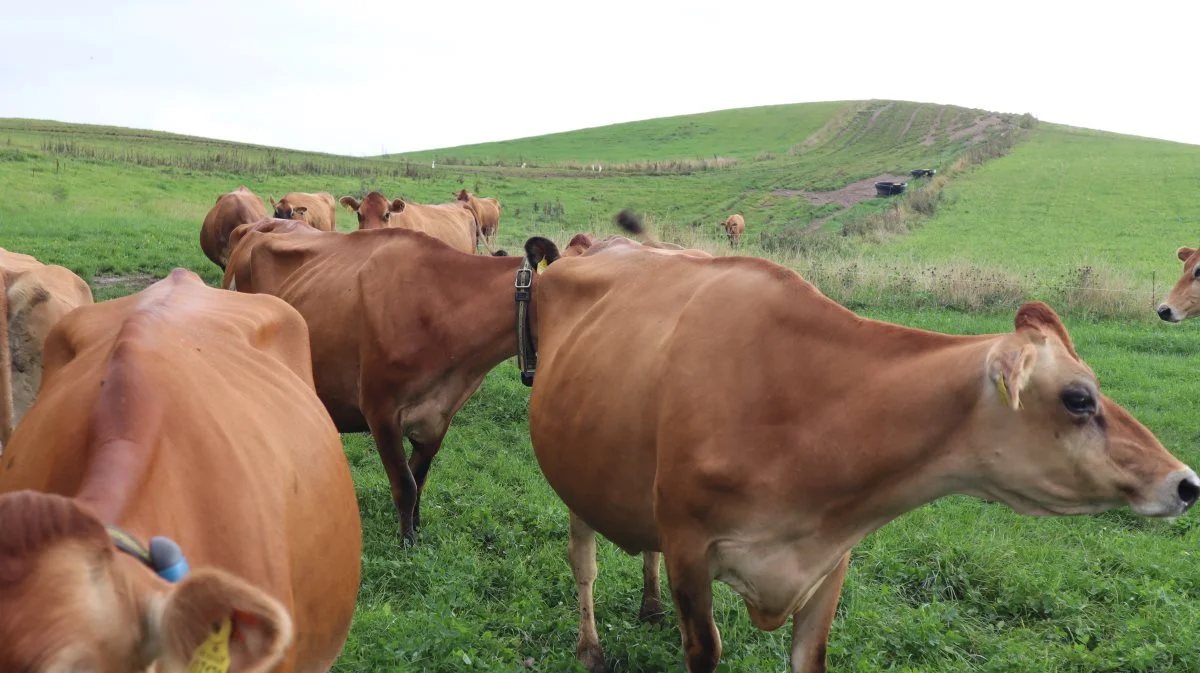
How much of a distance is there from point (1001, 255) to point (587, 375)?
23.0 meters

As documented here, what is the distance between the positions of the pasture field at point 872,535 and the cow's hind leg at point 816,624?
776 mm

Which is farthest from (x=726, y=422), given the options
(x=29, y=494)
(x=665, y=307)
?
(x=29, y=494)

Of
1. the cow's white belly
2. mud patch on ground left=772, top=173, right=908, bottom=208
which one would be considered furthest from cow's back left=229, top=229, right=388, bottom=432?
mud patch on ground left=772, top=173, right=908, bottom=208

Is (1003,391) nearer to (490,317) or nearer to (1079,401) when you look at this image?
(1079,401)

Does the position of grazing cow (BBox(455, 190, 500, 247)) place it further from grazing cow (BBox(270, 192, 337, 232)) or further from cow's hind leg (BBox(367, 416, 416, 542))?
cow's hind leg (BBox(367, 416, 416, 542))

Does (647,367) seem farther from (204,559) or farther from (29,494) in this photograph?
(29,494)

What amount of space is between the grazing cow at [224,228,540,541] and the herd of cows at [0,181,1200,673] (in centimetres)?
87

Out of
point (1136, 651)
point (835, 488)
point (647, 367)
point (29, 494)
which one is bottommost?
point (1136, 651)

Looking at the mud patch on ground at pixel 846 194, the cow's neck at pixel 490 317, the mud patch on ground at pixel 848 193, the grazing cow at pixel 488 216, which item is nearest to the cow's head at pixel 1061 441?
the cow's neck at pixel 490 317

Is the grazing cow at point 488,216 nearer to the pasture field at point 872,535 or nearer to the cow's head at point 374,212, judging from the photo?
the pasture field at point 872,535

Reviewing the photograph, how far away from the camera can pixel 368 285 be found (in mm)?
6551

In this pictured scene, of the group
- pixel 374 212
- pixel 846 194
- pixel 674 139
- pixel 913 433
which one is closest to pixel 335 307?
pixel 913 433

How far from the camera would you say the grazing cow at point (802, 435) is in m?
3.12

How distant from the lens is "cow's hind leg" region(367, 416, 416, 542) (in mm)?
6324
